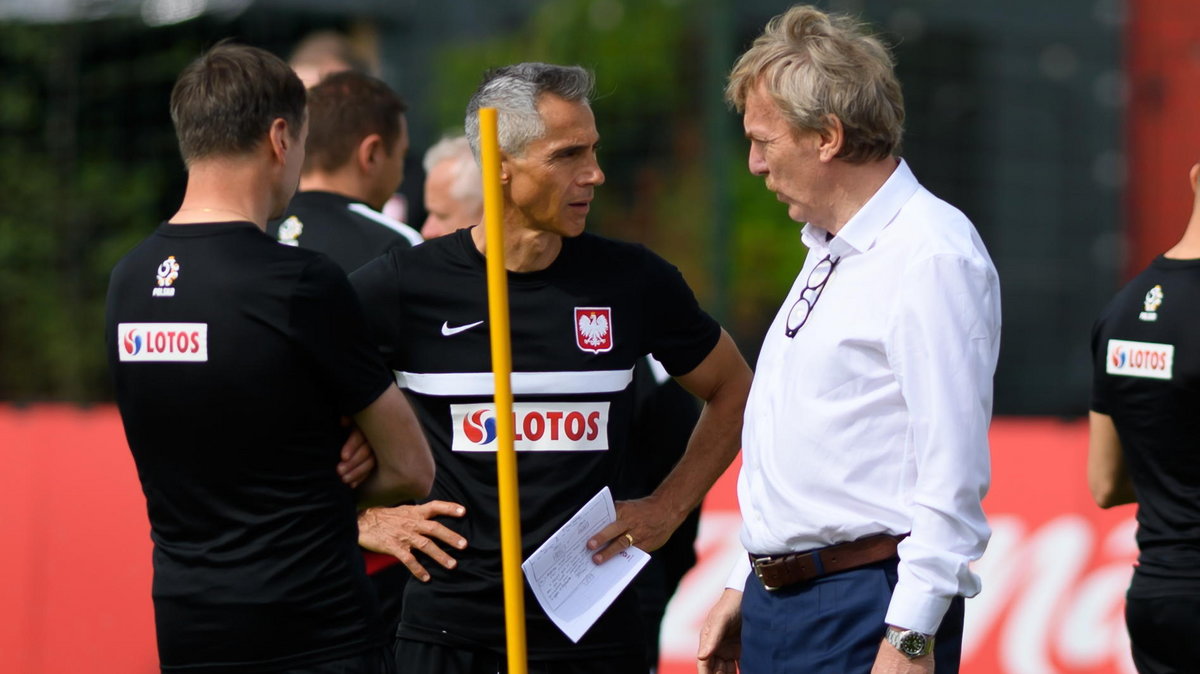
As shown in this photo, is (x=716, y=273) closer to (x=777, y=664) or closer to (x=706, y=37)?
(x=706, y=37)

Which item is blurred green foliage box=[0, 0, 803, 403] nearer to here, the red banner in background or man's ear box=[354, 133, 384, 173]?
the red banner in background

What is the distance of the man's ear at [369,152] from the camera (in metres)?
4.86

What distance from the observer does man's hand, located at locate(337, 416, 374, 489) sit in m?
3.13

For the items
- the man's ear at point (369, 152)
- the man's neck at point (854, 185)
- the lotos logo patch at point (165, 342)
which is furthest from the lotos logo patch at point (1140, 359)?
the lotos logo patch at point (165, 342)

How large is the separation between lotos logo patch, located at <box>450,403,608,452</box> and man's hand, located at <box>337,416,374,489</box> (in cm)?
Answer: 39

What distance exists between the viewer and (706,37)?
44.3 feet

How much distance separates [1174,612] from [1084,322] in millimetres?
10129

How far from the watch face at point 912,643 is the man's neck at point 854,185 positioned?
0.80 metres

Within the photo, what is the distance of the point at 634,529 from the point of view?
141 inches

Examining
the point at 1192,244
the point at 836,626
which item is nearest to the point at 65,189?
the point at 1192,244

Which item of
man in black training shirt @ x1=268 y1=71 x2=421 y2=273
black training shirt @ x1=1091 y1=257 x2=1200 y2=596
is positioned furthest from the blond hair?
man in black training shirt @ x1=268 y1=71 x2=421 y2=273

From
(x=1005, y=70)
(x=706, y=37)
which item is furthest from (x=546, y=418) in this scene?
(x=1005, y=70)

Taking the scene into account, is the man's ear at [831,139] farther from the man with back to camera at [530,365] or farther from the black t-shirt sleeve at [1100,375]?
the black t-shirt sleeve at [1100,375]

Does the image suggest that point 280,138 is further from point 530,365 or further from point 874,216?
point 874,216
